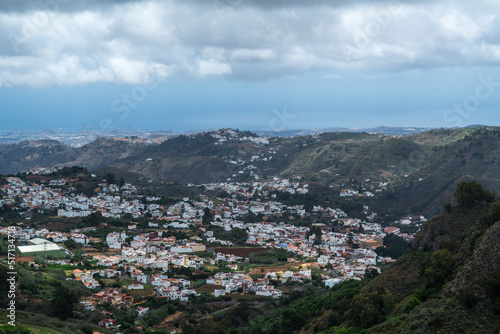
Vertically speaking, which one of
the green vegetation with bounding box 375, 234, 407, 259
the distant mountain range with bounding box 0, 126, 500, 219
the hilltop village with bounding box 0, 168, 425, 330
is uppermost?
the distant mountain range with bounding box 0, 126, 500, 219

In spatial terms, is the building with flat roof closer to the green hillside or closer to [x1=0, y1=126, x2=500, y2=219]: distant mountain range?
the green hillside

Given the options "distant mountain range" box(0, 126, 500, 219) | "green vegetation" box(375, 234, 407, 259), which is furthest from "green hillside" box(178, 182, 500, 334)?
"distant mountain range" box(0, 126, 500, 219)

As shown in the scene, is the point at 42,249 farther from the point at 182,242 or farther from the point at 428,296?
the point at 428,296

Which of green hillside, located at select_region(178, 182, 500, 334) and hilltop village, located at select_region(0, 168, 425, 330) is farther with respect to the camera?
hilltop village, located at select_region(0, 168, 425, 330)

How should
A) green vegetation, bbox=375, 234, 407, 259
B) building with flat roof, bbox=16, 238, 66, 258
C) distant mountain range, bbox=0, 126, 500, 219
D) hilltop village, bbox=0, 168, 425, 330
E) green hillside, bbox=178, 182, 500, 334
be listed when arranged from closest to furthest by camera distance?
green hillside, bbox=178, 182, 500, 334 < hilltop village, bbox=0, 168, 425, 330 < building with flat roof, bbox=16, 238, 66, 258 < green vegetation, bbox=375, 234, 407, 259 < distant mountain range, bbox=0, 126, 500, 219

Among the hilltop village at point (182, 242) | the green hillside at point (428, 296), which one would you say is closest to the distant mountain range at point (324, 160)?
the hilltop village at point (182, 242)

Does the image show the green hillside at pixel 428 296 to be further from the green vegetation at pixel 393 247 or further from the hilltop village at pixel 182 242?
the green vegetation at pixel 393 247

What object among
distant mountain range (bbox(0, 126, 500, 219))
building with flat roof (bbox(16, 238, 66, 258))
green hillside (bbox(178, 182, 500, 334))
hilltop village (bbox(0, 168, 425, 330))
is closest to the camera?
green hillside (bbox(178, 182, 500, 334))

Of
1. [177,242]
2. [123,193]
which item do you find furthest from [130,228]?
[123,193]

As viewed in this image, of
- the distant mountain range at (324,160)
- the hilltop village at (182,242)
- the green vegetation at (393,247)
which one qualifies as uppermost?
the distant mountain range at (324,160)
